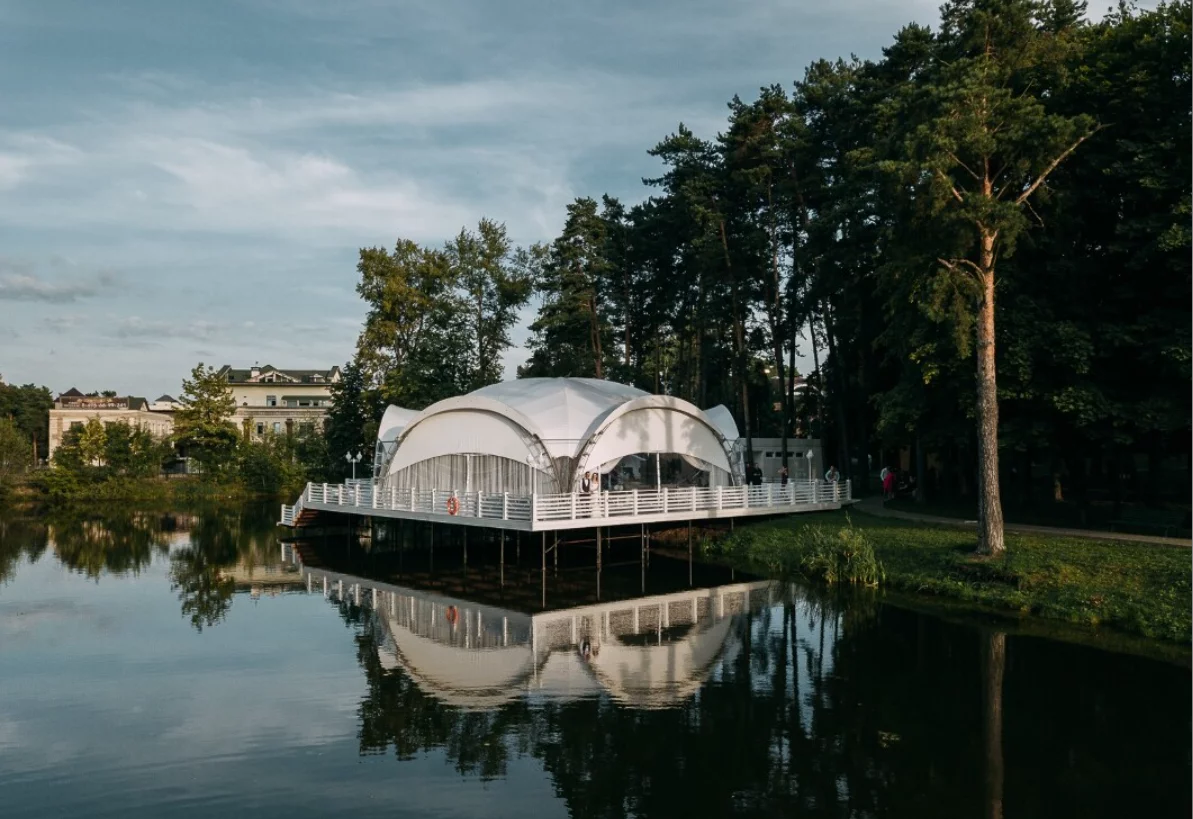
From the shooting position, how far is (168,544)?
35594 mm

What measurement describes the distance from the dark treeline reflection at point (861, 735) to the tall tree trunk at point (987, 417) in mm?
4711

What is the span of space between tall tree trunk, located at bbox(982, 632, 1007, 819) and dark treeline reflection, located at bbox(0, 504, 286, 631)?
16.2 meters

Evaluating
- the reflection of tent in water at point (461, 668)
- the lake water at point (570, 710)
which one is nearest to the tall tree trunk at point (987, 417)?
the lake water at point (570, 710)

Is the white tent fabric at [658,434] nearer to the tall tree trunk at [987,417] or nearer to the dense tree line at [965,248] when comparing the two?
the dense tree line at [965,248]

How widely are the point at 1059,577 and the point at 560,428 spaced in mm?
14406

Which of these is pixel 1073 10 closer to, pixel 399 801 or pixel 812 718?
pixel 812 718

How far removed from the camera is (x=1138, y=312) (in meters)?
23.2

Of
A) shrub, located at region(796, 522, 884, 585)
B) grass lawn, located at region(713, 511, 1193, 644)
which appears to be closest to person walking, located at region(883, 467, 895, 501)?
grass lawn, located at region(713, 511, 1193, 644)

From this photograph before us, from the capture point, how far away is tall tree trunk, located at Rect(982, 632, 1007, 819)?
10055mm

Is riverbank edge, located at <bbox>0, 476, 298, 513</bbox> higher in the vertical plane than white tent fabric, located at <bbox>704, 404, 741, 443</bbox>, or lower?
lower

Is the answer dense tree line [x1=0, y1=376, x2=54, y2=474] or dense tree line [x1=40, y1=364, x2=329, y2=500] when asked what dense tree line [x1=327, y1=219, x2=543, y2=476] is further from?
dense tree line [x1=0, y1=376, x2=54, y2=474]

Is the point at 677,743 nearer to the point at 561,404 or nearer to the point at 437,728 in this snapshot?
the point at 437,728

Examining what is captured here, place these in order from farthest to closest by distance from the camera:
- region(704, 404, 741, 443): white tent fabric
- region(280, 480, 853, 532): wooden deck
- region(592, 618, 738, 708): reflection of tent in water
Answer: region(704, 404, 741, 443): white tent fabric → region(280, 480, 853, 532): wooden deck → region(592, 618, 738, 708): reflection of tent in water

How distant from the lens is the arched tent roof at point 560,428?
1062 inches
